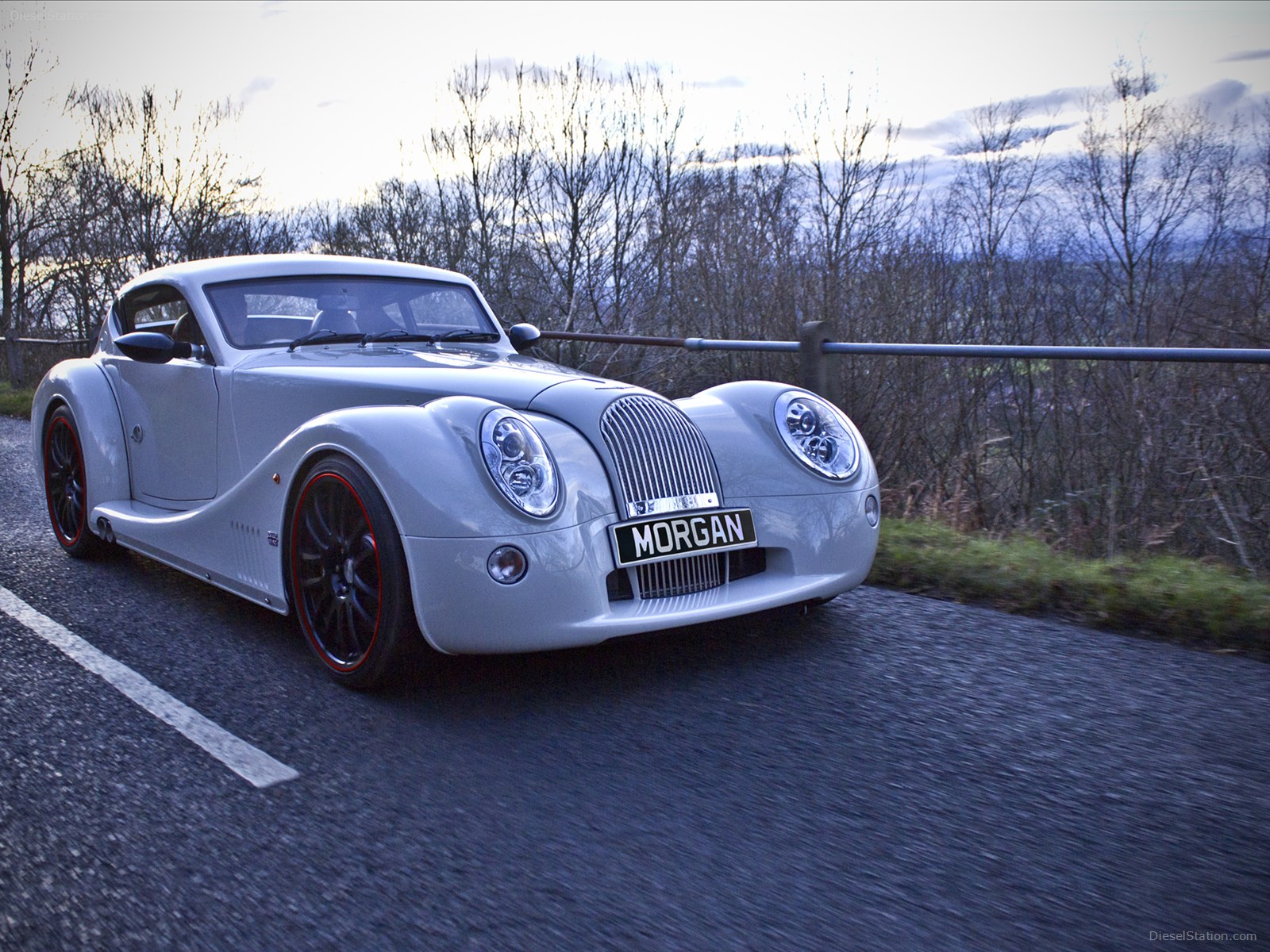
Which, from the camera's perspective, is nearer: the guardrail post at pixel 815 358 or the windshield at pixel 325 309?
the windshield at pixel 325 309

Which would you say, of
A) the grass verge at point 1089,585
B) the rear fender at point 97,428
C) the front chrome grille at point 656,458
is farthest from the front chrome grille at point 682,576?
the rear fender at point 97,428

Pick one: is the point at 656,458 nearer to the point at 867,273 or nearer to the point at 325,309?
the point at 325,309

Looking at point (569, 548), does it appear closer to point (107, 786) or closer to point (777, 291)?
point (107, 786)

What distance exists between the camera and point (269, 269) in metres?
4.71

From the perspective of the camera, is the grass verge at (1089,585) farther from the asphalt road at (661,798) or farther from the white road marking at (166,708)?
the white road marking at (166,708)

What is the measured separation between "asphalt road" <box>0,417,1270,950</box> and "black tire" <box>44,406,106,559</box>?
4.74 ft

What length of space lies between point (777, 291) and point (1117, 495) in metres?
5.29

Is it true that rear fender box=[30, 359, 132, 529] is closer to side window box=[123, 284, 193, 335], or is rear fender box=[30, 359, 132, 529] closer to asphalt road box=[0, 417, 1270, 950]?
side window box=[123, 284, 193, 335]

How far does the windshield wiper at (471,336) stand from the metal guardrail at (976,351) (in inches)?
67.6

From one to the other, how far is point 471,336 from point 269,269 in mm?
940

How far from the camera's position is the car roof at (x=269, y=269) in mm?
4688

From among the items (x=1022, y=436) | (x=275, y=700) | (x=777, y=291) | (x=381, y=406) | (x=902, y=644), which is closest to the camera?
(x=275, y=700)

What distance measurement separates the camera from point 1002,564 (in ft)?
15.0

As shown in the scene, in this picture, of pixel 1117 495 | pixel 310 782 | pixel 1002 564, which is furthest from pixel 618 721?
pixel 1117 495
